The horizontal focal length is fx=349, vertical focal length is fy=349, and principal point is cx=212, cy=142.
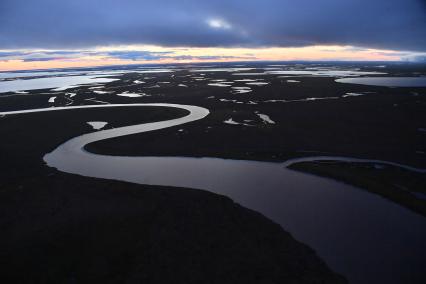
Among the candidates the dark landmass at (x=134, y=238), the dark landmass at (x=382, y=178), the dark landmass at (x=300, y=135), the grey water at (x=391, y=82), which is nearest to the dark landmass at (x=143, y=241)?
the dark landmass at (x=134, y=238)

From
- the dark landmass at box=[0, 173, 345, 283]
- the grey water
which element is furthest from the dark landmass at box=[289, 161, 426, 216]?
the grey water

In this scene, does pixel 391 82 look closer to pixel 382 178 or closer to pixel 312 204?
pixel 382 178

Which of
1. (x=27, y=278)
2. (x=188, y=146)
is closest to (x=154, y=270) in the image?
(x=27, y=278)

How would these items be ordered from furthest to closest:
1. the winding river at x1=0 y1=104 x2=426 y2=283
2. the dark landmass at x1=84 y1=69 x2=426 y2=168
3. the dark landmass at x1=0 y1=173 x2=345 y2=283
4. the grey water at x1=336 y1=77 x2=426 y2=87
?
the grey water at x1=336 y1=77 x2=426 y2=87 < the dark landmass at x1=84 y1=69 x2=426 y2=168 < the winding river at x1=0 y1=104 x2=426 y2=283 < the dark landmass at x1=0 y1=173 x2=345 y2=283

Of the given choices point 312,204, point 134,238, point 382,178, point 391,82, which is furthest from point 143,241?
point 391,82

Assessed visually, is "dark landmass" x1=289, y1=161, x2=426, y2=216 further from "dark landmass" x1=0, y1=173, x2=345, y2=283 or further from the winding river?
"dark landmass" x1=0, y1=173, x2=345, y2=283

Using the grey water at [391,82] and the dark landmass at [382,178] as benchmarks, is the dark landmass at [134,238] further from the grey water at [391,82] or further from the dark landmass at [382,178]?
the grey water at [391,82]
